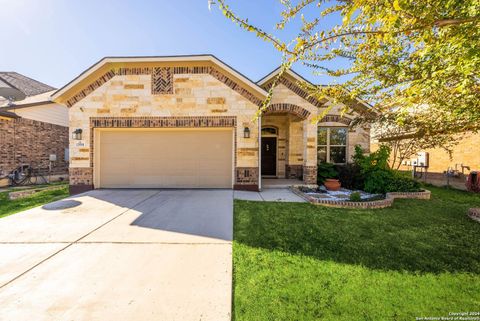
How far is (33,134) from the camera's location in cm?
1144

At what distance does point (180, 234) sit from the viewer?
3924 mm

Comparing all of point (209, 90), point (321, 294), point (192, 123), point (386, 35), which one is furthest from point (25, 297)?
point (209, 90)

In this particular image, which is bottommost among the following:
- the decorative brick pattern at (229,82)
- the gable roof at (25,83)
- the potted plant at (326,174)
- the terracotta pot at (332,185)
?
the terracotta pot at (332,185)

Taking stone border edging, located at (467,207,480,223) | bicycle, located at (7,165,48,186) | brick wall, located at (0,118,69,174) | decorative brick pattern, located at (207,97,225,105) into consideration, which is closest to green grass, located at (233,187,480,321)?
stone border edging, located at (467,207,480,223)

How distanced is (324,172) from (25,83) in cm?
2124

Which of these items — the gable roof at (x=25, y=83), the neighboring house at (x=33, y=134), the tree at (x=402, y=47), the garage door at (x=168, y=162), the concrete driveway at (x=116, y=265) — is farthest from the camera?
the gable roof at (x=25, y=83)

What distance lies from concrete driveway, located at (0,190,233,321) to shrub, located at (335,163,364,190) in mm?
6665

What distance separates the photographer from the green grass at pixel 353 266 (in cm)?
213

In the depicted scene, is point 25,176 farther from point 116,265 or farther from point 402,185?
point 402,185

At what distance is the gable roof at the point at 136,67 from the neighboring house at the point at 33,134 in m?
4.63

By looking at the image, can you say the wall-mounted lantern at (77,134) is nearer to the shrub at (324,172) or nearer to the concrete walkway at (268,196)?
the concrete walkway at (268,196)

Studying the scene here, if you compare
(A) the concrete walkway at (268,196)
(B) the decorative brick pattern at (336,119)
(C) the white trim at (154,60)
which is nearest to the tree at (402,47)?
(A) the concrete walkway at (268,196)

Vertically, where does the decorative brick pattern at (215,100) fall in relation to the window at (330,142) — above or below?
above

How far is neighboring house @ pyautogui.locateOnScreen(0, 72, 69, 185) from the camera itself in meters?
10.2
